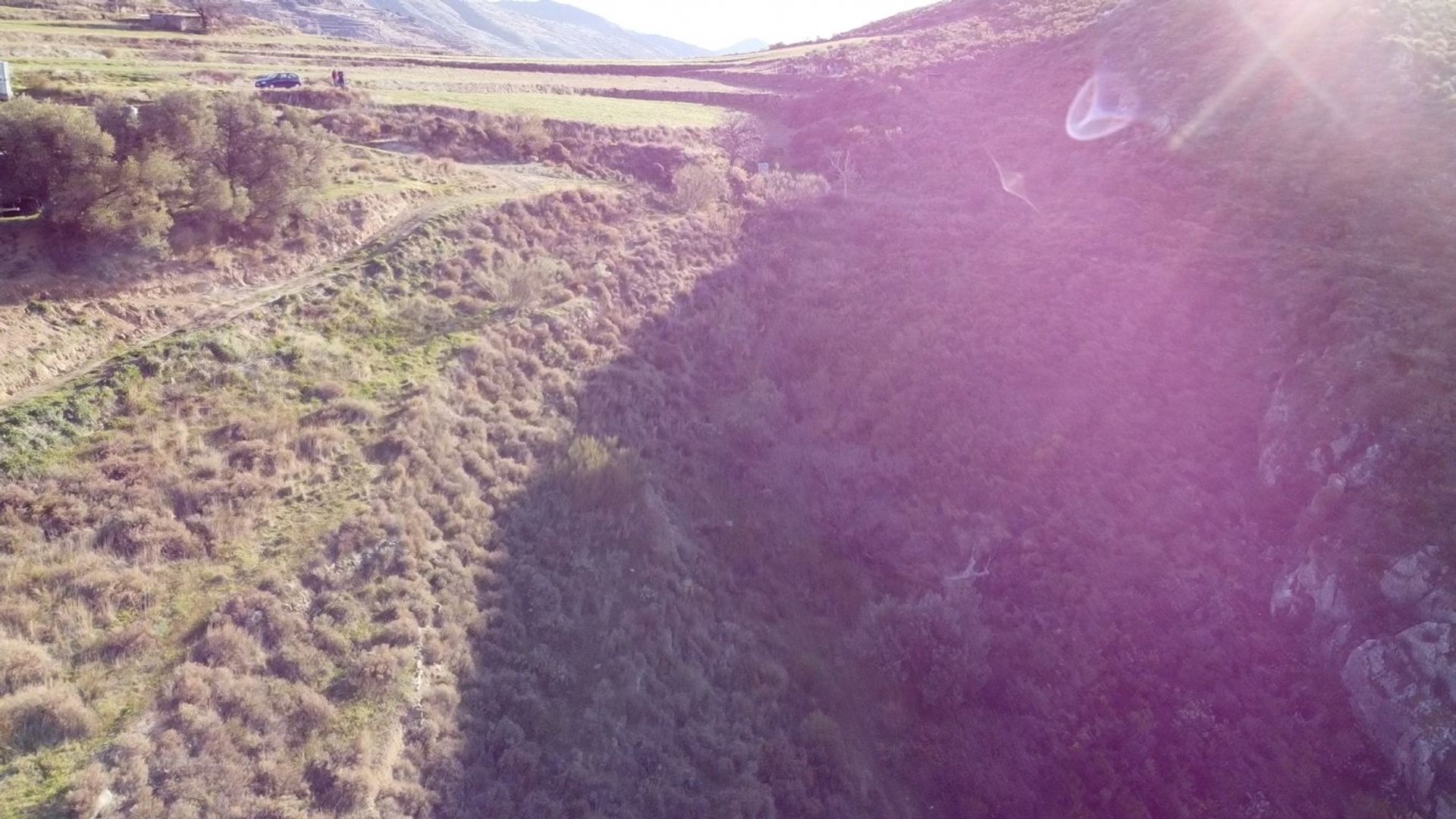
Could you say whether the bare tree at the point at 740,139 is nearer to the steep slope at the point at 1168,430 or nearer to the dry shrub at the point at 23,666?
the steep slope at the point at 1168,430

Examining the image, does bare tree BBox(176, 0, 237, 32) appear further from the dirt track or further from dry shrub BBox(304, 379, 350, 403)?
dry shrub BBox(304, 379, 350, 403)

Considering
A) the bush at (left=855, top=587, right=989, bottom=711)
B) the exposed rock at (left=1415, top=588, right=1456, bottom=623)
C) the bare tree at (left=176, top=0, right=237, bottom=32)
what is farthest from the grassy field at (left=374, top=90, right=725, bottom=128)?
the exposed rock at (left=1415, top=588, right=1456, bottom=623)

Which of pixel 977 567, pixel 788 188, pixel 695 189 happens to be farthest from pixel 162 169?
pixel 788 188

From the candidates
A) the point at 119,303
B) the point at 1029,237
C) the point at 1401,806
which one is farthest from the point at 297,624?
the point at 1029,237

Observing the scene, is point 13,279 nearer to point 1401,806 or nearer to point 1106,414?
point 1106,414

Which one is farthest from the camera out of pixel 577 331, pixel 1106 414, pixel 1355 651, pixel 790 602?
pixel 577 331

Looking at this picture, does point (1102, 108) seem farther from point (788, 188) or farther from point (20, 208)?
point (20, 208)
